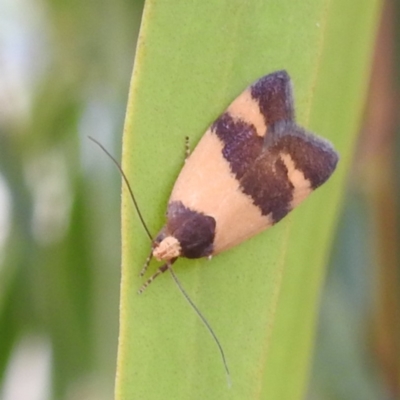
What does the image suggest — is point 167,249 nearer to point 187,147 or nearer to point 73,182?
point 187,147

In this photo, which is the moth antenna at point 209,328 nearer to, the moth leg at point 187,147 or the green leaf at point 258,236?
the green leaf at point 258,236

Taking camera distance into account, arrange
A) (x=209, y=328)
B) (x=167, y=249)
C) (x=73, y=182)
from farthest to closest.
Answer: (x=73, y=182)
(x=167, y=249)
(x=209, y=328)

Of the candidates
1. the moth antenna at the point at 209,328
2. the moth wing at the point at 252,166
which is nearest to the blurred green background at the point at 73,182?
the moth wing at the point at 252,166

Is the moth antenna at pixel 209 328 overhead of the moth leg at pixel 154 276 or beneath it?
beneath

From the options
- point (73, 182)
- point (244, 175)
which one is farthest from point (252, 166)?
point (73, 182)

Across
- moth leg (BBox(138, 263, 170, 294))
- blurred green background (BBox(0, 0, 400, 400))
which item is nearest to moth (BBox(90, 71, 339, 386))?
moth leg (BBox(138, 263, 170, 294))

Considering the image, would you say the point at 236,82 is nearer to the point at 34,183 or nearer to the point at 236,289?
the point at 236,289
